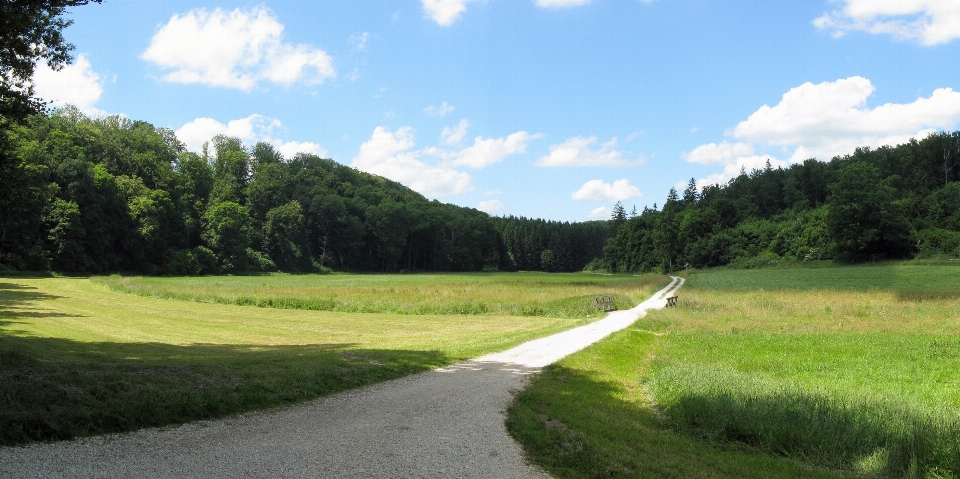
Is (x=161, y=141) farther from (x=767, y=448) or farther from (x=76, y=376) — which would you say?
(x=767, y=448)

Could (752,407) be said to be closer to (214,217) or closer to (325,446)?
(325,446)

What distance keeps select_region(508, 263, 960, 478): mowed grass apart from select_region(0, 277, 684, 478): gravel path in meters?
0.91

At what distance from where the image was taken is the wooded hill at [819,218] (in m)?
88.9

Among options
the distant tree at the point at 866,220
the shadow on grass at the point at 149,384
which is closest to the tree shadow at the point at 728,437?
the shadow on grass at the point at 149,384

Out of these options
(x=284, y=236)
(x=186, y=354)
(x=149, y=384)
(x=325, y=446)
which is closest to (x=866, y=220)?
(x=186, y=354)

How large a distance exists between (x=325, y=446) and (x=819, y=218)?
404ft

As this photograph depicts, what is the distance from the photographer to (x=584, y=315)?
119ft

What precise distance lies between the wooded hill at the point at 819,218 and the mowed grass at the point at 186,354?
7981 cm

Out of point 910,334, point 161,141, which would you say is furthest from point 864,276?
point 161,141

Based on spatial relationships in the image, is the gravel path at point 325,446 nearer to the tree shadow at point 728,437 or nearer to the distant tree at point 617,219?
the tree shadow at point 728,437

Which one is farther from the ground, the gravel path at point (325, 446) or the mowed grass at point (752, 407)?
the gravel path at point (325, 446)

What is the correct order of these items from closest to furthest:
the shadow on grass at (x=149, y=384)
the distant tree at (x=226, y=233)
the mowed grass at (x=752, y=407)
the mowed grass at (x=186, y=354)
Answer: the shadow on grass at (x=149, y=384), the mowed grass at (x=186, y=354), the mowed grass at (x=752, y=407), the distant tree at (x=226, y=233)

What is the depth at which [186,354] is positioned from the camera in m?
17.2

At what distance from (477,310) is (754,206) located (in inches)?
4970
